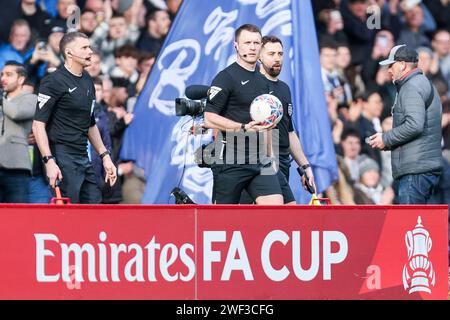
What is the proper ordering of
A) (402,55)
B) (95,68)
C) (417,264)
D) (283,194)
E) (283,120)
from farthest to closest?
(95,68) → (402,55) → (283,120) → (283,194) → (417,264)

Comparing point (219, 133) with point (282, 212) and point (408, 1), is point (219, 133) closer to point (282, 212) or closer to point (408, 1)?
point (282, 212)

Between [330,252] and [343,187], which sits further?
[343,187]

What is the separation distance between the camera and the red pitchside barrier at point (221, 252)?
950 cm

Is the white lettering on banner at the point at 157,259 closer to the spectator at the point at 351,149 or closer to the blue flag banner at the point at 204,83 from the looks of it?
the blue flag banner at the point at 204,83

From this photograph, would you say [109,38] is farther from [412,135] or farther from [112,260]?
[112,260]

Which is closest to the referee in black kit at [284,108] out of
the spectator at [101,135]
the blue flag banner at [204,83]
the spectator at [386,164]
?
the blue flag banner at [204,83]

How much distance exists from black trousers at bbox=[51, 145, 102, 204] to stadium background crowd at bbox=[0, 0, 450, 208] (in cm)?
185

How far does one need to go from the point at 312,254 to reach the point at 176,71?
4319mm

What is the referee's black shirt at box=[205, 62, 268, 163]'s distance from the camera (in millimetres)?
10883

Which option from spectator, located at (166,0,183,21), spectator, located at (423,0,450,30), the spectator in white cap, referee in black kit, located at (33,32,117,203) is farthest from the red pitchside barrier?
spectator, located at (423,0,450,30)

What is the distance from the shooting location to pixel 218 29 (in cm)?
1358

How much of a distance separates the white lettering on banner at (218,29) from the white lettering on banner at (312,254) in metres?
4.08

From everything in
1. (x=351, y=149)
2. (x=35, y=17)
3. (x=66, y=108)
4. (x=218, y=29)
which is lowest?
(x=351, y=149)

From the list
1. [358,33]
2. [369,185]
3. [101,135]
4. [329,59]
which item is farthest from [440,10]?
[101,135]
